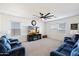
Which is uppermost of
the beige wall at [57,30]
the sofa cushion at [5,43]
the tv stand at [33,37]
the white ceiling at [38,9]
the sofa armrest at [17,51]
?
the white ceiling at [38,9]

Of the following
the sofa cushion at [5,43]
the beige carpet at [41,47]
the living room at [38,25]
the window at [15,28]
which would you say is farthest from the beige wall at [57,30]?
the sofa cushion at [5,43]

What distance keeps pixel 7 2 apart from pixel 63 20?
1120 mm

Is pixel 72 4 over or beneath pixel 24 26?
over

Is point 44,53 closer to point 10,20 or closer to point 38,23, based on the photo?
point 38,23

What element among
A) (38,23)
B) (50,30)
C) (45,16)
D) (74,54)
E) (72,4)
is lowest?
(74,54)

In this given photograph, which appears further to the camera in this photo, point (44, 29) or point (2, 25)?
point (44, 29)

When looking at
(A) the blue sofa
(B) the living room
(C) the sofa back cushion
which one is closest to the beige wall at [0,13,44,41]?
(B) the living room

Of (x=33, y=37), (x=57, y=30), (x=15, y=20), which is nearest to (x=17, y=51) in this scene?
(x=33, y=37)

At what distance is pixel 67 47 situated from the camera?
1.81 metres

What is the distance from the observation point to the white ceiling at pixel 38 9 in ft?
5.53

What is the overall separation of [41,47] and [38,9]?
75 cm

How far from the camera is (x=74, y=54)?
5.66 ft

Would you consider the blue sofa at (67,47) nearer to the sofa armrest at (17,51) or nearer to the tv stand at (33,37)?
the tv stand at (33,37)

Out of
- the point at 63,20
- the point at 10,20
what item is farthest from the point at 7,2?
the point at 63,20
